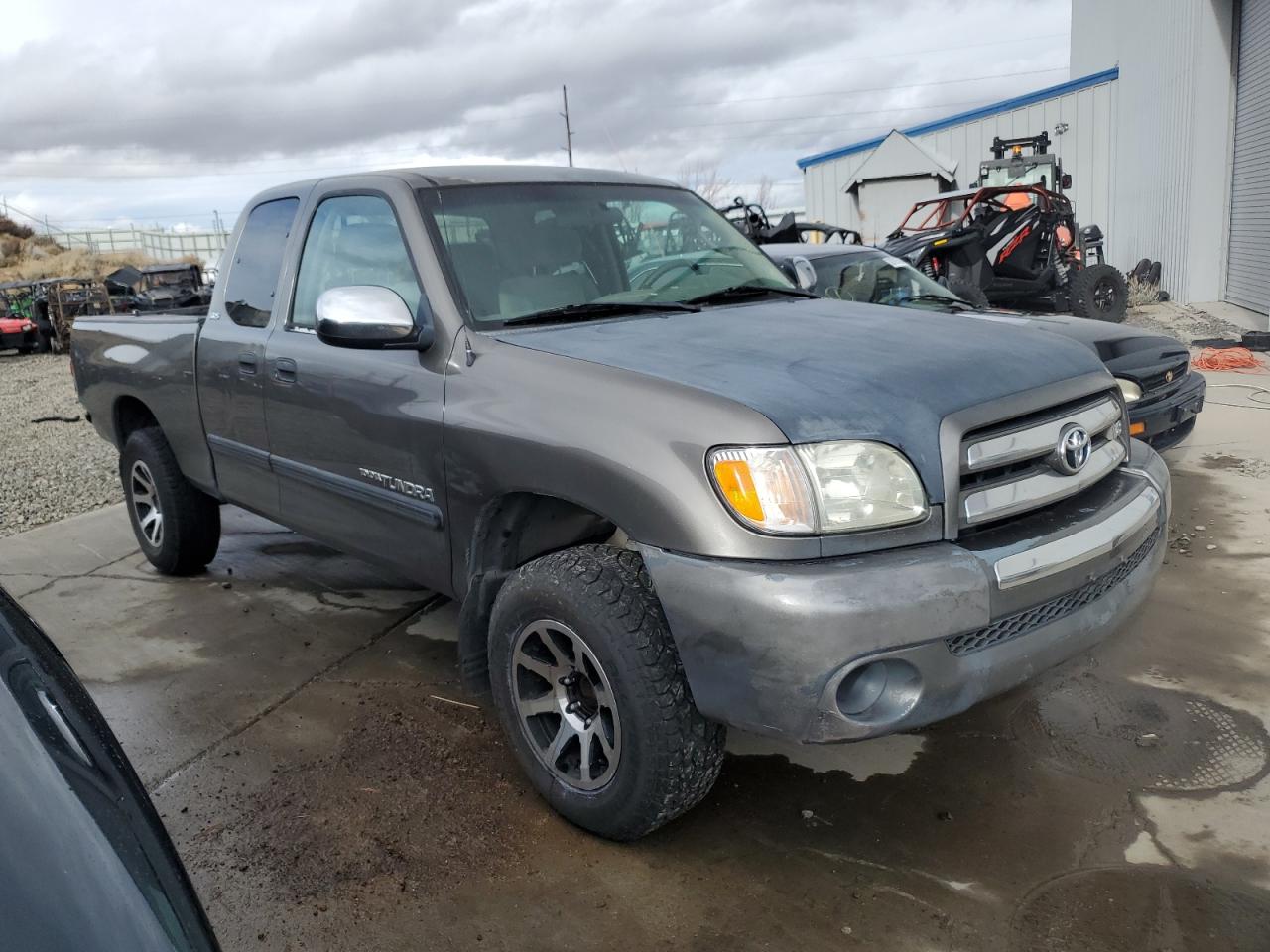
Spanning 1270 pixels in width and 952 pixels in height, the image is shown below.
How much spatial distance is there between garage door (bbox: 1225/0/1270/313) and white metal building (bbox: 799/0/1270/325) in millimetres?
23

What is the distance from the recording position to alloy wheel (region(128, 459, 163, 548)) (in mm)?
5191

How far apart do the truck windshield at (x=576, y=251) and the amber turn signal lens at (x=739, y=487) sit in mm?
1078

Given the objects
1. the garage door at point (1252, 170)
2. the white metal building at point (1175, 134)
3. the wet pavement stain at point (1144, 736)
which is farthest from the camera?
the white metal building at point (1175, 134)

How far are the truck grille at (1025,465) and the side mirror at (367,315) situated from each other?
1649 mm

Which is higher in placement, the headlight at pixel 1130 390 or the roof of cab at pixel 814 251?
the roof of cab at pixel 814 251

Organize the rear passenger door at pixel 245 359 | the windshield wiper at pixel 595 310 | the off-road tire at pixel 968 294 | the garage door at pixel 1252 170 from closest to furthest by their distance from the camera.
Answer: the windshield wiper at pixel 595 310, the rear passenger door at pixel 245 359, the off-road tire at pixel 968 294, the garage door at pixel 1252 170

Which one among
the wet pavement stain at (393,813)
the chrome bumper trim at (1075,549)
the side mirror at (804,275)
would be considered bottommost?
the wet pavement stain at (393,813)

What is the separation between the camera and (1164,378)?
5.55 metres

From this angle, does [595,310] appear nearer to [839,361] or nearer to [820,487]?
[839,361]

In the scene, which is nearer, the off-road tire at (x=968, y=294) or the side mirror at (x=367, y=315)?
the side mirror at (x=367, y=315)

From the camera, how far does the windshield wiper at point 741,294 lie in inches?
138

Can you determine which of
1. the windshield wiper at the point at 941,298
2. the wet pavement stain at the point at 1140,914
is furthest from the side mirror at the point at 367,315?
the windshield wiper at the point at 941,298

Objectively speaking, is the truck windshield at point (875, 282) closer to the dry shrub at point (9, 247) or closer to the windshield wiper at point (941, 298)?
the windshield wiper at point (941, 298)

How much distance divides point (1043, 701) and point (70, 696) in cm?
303
